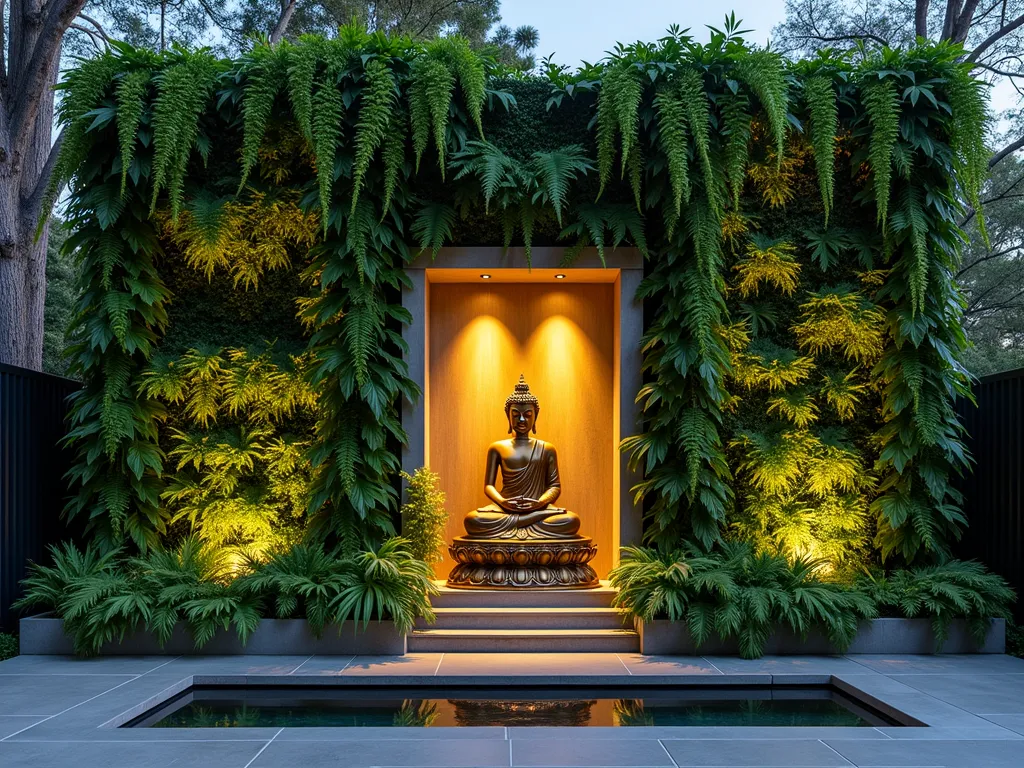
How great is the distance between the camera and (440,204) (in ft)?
25.2

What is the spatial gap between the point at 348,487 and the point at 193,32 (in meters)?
10.2

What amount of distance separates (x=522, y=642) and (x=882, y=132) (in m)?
5.09

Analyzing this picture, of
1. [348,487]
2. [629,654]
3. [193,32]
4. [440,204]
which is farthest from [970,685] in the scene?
[193,32]

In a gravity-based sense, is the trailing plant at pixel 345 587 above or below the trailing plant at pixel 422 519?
below

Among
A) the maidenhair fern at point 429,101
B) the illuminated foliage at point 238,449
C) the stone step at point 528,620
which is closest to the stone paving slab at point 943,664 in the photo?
the stone step at point 528,620

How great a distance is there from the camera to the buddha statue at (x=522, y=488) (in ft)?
25.8

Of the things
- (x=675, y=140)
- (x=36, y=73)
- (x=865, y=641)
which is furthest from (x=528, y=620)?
(x=36, y=73)

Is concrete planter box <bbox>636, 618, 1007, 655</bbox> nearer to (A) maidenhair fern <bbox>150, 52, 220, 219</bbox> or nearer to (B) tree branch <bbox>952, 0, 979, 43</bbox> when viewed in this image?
(A) maidenhair fern <bbox>150, 52, 220, 219</bbox>

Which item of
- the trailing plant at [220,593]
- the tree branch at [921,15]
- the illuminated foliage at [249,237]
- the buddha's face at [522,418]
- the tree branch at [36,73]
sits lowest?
the trailing plant at [220,593]

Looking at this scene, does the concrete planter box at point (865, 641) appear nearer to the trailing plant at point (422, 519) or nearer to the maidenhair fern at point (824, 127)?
the trailing plant at point (422, 519)

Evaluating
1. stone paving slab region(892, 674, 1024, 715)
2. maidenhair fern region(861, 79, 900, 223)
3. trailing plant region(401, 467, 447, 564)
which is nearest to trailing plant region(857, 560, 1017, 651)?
stone paving slab region(892, 674, 1024, 715)

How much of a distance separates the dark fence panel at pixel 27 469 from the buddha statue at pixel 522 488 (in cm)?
365

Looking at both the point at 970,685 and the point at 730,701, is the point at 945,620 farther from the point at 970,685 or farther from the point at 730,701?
the point at 730,701

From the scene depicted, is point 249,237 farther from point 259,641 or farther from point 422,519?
point 259,641
